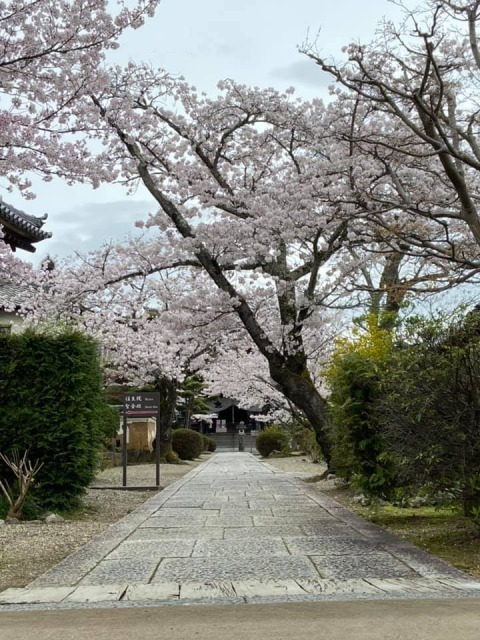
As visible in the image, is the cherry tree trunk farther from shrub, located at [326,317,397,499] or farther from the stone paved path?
the stone paved path

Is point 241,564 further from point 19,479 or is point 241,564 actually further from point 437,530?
point 19,479

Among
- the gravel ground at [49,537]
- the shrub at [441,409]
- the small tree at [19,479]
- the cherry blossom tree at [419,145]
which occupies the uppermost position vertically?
the cherry blossom tree at [419,145]

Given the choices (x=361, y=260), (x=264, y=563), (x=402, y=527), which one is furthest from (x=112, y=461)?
(x=264, y=563)

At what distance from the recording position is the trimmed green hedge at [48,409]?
8.19 metres

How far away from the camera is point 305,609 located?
3.65 meters

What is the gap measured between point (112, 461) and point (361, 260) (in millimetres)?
10647

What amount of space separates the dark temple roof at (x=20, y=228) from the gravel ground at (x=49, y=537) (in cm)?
616

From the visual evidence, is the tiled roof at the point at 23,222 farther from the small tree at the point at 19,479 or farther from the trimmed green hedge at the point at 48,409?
the small tree at the point at 19,479

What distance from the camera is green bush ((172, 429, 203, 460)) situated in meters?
24.5

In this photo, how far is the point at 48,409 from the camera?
27.0 feet

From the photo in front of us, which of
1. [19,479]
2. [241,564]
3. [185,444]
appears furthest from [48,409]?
[185,444]

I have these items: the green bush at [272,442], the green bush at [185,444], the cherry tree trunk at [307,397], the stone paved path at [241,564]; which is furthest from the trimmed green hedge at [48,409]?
the green bush at [272,442]

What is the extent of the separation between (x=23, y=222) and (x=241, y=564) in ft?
36.2

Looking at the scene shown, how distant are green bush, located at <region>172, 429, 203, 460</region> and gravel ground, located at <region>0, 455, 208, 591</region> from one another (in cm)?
1366
